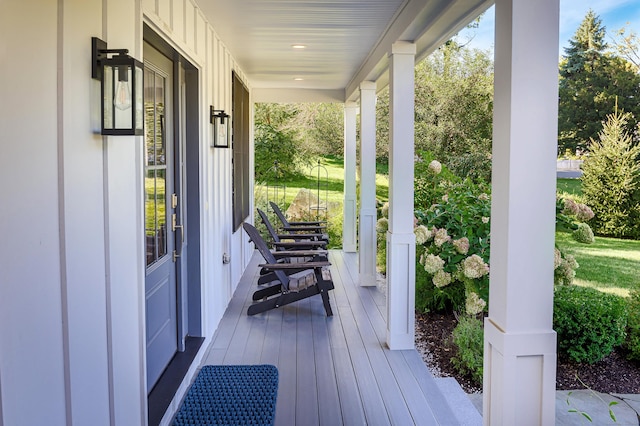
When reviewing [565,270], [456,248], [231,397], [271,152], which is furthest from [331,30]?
[271,152]

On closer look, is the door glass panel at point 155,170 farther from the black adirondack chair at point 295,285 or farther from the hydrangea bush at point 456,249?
the hydrangea bush at point 456,249

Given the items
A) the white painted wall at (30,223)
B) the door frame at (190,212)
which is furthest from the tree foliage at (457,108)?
the white painted wall at (30,223)

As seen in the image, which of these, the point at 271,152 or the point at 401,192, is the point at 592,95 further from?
the point at 271,152

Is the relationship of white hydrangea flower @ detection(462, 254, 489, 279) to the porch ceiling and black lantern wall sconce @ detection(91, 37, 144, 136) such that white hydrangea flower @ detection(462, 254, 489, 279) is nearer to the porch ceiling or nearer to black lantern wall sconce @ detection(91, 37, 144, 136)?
the porch ceiling

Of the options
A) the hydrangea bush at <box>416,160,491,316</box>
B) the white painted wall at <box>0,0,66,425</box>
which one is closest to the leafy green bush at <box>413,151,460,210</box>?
the hydrangea bush at <box>416,160,491,316</box>

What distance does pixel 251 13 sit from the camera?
13.6 ft

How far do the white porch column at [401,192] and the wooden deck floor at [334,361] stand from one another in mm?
219

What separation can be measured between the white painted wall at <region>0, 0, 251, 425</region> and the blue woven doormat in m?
0.63

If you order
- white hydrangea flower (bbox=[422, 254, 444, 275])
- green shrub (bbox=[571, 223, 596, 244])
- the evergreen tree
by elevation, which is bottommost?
white hydrangea flower (bbox=[422, 254, 444, 275])

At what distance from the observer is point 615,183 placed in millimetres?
5750

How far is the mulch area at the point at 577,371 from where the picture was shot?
12.7 feet

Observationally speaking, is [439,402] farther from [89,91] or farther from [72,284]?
[89,91]

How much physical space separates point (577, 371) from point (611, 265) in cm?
259

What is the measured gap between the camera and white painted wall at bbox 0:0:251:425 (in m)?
1.37
